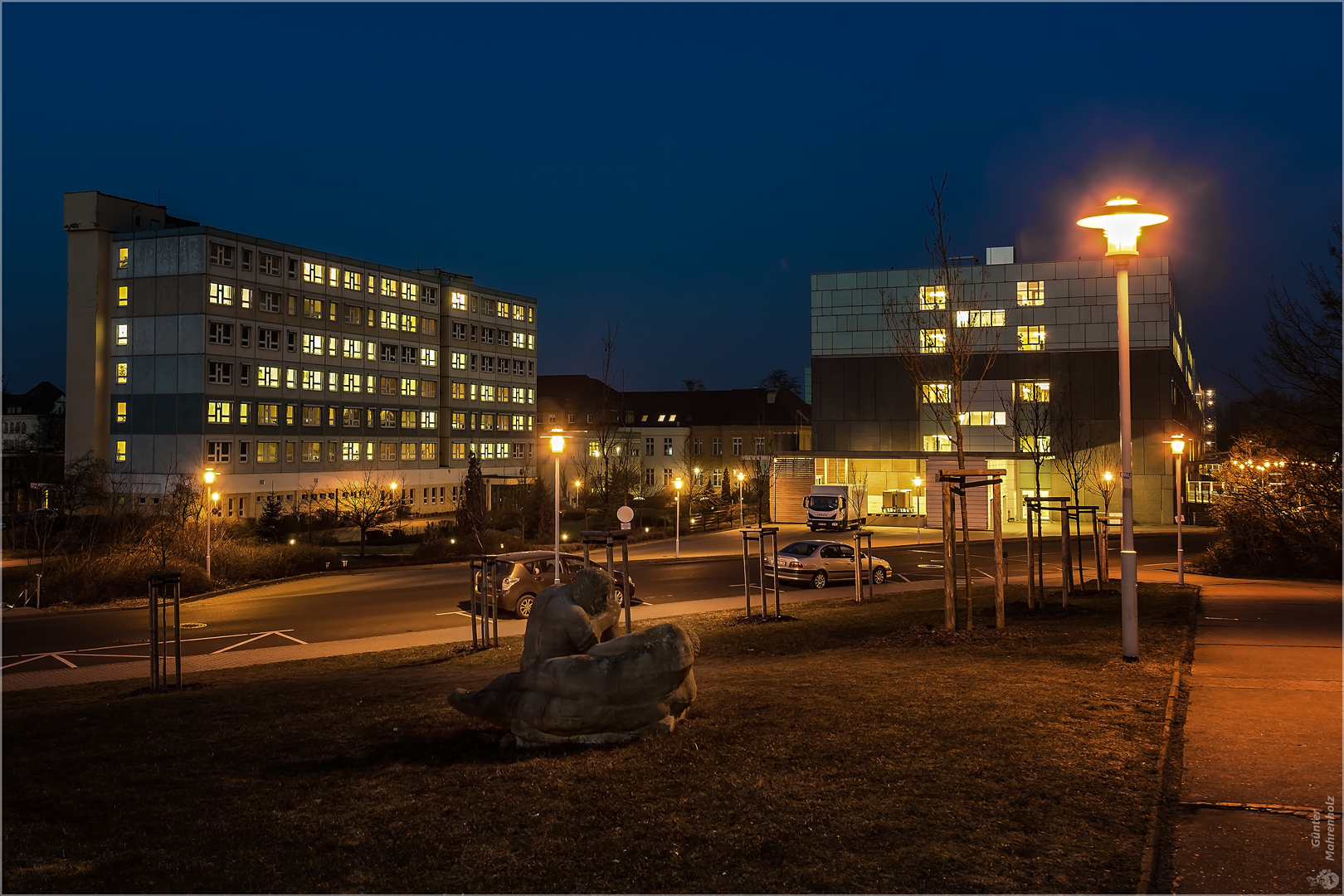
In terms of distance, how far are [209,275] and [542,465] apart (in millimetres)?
36004

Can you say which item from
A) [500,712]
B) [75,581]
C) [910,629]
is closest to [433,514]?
[75,581]

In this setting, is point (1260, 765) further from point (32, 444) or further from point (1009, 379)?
point (32, 444)

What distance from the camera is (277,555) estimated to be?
29.8m

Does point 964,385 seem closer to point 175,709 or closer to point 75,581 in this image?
point 75,581

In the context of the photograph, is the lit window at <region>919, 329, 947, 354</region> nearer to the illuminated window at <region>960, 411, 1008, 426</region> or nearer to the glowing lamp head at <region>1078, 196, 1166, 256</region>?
the glowing lamp head at <region>1078, 196, 1166, 256</region>

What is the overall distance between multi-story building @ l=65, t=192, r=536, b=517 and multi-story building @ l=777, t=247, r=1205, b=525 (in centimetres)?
3080

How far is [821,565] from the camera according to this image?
24.7 metres

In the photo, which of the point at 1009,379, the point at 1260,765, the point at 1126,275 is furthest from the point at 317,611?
the point at 1009,379

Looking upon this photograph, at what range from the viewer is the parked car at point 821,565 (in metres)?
24.6

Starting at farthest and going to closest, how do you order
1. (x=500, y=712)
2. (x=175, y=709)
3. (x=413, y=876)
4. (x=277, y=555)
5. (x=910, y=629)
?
(x=277, y=555), (x=910, y=629), (x=175, y=709), (x=500, y=712), (x=413, y=876)

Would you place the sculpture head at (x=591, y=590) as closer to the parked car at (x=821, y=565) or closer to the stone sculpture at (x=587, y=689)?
the stone sculpture at (x=587, y=689)

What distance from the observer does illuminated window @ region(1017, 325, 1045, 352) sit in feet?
185

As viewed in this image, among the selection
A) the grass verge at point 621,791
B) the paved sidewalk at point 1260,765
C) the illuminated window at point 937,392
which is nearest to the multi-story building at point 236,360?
the illuminated window at point 937,392

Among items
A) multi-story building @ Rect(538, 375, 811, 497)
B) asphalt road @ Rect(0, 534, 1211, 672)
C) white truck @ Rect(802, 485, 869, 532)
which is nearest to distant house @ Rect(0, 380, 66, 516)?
asphalt road @ Rect(0, 534, 1211, 672)
